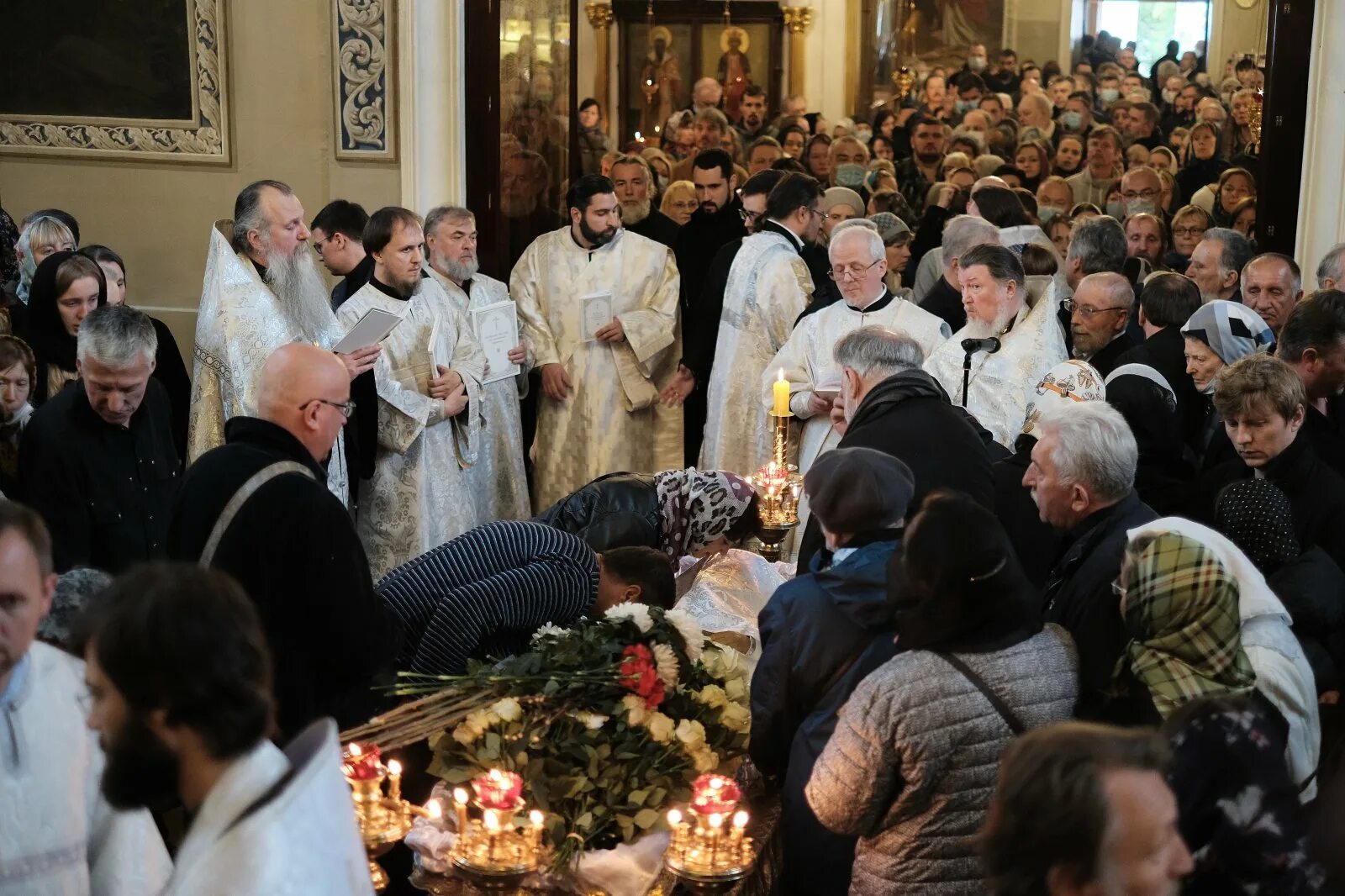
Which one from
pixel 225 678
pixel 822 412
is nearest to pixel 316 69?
pixel 822 412

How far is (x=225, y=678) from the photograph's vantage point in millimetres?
2033

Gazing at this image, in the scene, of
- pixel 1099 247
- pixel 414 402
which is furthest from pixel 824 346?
pixel 414 402

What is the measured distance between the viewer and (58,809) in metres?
2.45

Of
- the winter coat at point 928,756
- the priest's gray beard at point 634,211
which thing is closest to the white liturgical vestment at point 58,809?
the winter coat at point 928,756

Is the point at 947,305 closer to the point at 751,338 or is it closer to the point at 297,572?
the point at 751,338

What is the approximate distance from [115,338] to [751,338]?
341cm

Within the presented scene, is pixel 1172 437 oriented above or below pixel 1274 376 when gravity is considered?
below

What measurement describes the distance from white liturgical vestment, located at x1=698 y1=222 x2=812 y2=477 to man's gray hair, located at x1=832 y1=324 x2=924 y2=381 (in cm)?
245

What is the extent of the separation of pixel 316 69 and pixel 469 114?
0.82m

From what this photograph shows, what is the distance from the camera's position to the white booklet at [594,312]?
7742mm

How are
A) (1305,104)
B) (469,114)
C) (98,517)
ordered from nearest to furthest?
(98,517) < (1305,104) < (469,114)

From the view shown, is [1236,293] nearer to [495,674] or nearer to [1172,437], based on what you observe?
[1172,437]

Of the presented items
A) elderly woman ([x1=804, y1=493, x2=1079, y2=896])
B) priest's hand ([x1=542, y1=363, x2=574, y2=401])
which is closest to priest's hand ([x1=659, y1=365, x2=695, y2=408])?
priest's hand ([x1=542, y1=363, x2=574, y2=401])

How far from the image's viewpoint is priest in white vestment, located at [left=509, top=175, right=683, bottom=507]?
7.72 m
